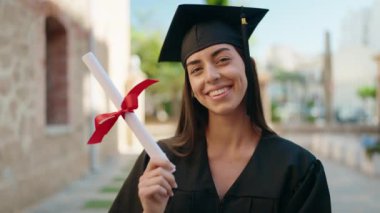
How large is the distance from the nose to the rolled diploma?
0.37 m

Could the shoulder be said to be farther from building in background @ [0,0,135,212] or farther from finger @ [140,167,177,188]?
building in background @ [0,0,135,212]

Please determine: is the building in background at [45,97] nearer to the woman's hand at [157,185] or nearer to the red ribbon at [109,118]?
the red ribbon at [109,118]

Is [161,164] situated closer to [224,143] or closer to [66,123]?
[224,143]

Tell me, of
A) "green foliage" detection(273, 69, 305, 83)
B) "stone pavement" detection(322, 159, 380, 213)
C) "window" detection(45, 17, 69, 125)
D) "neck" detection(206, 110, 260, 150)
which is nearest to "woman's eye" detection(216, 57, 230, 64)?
"neck" detection(206, 110, 260, 150)

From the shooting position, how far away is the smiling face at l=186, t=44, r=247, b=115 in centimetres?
172

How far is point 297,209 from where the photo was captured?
66.7 inches

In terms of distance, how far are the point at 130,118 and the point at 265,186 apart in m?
0.58

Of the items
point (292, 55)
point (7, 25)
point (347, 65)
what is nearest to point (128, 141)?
point (7, 25)

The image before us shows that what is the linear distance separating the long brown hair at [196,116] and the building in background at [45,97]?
427 centimetres

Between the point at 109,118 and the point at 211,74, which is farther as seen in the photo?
the point at 211,74

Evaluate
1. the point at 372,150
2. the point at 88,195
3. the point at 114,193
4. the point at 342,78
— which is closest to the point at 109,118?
the point at 88,195

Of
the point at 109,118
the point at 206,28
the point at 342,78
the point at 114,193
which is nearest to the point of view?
the point at 109,118

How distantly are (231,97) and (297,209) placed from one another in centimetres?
46

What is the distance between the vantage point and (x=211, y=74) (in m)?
1.71
